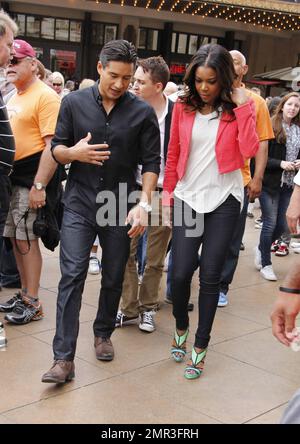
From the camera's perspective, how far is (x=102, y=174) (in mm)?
4043

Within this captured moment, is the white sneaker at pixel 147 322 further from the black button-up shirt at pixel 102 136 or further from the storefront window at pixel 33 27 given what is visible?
the storefront window at pixel 33 27

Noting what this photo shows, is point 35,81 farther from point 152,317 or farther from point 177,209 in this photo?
point 152,317

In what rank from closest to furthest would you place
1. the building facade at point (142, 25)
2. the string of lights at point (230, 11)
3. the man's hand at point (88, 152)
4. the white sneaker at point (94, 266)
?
the man's hand at point (88, 152), the white sneaker at point (94, 266), the string of lights at point (230, 11), the building facade at point (142, 25)

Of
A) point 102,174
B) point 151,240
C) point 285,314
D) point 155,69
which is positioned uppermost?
point 155,69

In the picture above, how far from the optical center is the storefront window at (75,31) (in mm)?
26252

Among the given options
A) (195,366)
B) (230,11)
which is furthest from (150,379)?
(230,11)

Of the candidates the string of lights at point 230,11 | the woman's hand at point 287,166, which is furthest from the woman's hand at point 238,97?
the string of lights at point 230,11

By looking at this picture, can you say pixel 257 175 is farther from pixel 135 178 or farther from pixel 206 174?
pixel 135 178

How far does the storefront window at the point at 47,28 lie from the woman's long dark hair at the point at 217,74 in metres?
23.1

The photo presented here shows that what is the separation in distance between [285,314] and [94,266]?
14.8 ft

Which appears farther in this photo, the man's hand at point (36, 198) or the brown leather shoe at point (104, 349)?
the man's hand at point (36, 198)

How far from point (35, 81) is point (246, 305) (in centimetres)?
280

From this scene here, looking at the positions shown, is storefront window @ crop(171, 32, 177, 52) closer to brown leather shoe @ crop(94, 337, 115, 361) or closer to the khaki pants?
the khaki pants

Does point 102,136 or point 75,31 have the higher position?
point 75,31
